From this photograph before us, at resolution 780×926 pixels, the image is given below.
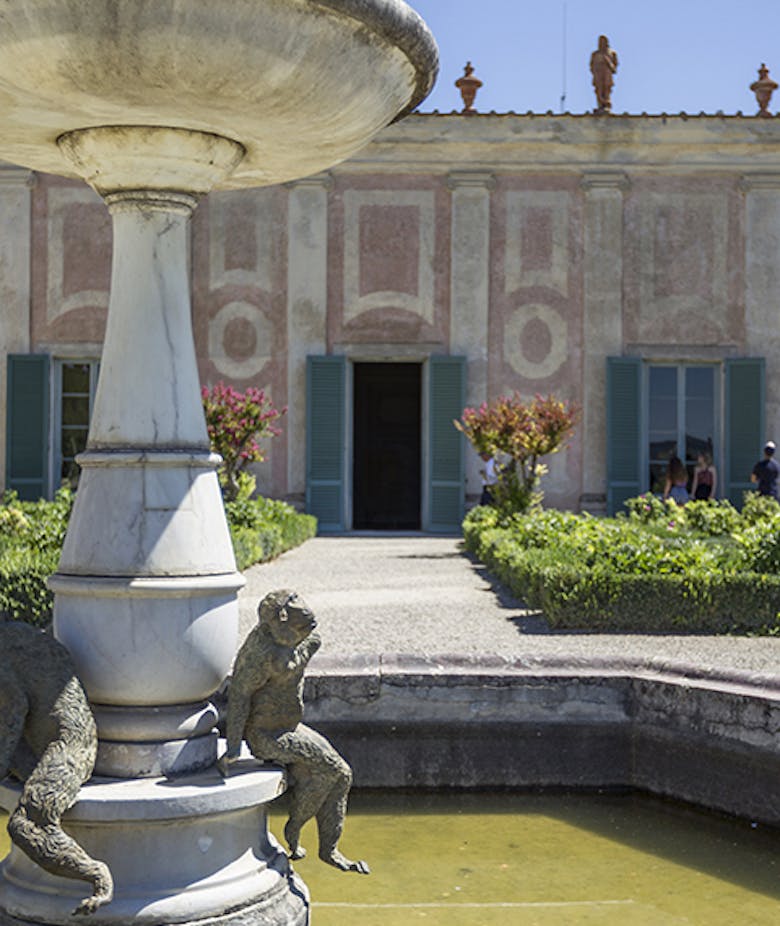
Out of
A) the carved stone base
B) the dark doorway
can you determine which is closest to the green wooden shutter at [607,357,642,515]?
the dark doorway

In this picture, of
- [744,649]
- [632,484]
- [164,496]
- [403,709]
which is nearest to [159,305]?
[164,496]

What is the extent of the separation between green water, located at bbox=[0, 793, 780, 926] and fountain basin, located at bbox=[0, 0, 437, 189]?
1922 mm

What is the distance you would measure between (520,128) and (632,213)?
1715 millimetres

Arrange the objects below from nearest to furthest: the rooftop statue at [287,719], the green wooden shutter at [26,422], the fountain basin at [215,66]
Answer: the fountain basin at [215,66]
the rooftop statue at [287,719]
the green wooden shutter at [26,422]

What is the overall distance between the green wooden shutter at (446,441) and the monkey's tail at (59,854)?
41.0 ft

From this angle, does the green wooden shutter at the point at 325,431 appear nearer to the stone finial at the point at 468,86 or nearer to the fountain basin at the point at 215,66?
the stone finial at the point at 468,86

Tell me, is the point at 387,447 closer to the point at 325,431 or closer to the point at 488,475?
the point at 325,431

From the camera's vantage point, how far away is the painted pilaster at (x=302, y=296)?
14977 millimetres

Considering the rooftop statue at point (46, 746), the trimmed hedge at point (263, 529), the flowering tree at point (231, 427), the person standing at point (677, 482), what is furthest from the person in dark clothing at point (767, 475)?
the rooftop statue at point (46, 746)

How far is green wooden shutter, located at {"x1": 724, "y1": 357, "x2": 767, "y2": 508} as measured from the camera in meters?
14.8

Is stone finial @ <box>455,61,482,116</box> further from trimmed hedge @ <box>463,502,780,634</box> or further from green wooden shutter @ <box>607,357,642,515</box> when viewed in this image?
trimmed hedge @ <box>463,502,780,634</box>

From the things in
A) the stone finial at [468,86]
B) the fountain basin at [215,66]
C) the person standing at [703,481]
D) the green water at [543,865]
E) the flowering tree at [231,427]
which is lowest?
the green water at [543,865]

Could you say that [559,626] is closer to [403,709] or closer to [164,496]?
[403,709]

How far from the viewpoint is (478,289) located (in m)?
15.1
